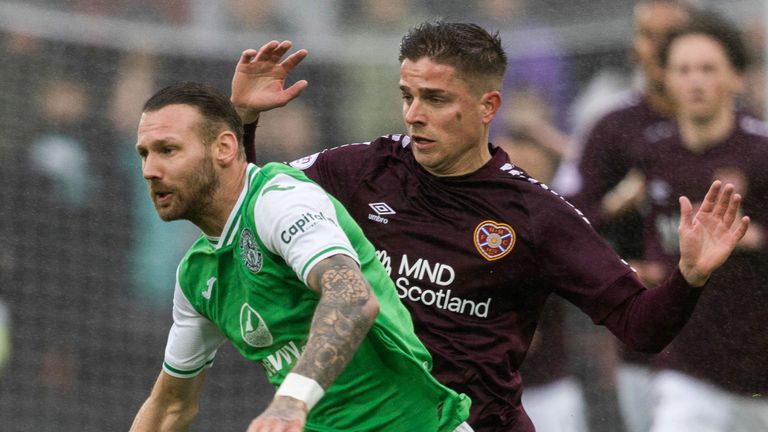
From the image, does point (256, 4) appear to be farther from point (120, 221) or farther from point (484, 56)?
point (484, 56)

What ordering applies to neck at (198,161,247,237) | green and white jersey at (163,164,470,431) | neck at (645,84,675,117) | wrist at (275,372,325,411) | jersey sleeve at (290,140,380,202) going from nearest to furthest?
wrist at (275,372,325,411)
green and white jersey at (163,164,470,431)
neck at (198,161,247,237)
jersey sleeve at (290,140,380,202)
neck at (645,84,675,117)

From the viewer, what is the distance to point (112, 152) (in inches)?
247

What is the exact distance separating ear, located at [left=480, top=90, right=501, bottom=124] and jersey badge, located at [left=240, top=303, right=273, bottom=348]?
1173 millimetres

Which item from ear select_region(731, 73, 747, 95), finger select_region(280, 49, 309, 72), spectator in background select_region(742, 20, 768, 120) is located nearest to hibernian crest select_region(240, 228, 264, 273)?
finger select_region(280, 49, 309, 72)

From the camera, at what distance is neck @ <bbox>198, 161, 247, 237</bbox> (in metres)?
3.44

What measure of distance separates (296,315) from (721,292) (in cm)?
243

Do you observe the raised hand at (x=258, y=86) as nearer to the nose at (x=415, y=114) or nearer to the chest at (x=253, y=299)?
the nose at (x=415, y=114)

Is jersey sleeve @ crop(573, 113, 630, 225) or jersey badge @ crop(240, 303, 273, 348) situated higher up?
jersey badge @ crop(240, 303, 273, 348)

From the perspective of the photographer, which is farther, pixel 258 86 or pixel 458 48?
pixel 258 86

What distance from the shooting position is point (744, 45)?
525 cm

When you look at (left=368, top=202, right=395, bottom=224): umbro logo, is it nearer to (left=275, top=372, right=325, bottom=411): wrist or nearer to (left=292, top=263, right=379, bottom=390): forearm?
(left=292, top=263, right=379, bottom=390): forearm

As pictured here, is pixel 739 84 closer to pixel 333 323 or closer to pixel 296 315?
pixel 296 315

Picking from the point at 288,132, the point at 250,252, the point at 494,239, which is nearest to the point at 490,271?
the point at 494,239

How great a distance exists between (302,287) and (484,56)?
1245 mm
